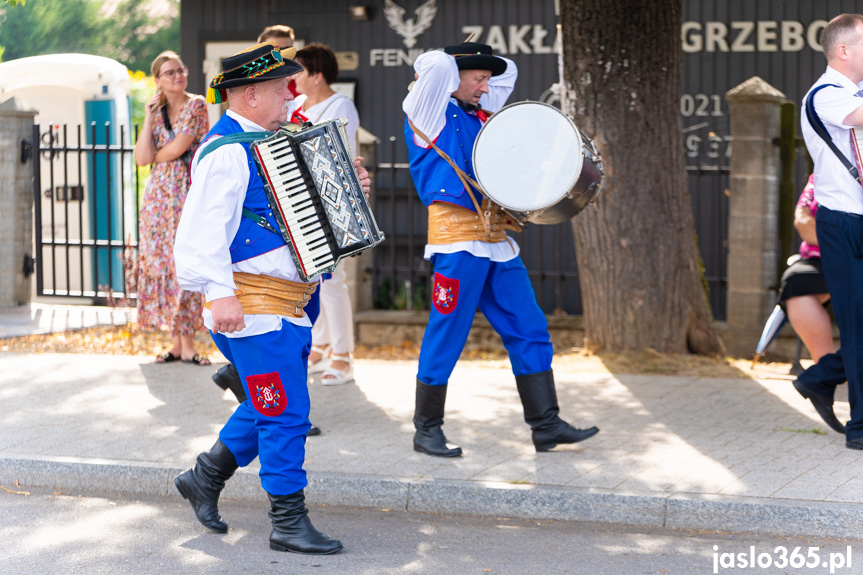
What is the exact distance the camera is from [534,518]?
4824mm

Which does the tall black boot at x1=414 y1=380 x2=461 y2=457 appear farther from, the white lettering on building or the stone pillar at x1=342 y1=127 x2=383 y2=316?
the white lettering on building

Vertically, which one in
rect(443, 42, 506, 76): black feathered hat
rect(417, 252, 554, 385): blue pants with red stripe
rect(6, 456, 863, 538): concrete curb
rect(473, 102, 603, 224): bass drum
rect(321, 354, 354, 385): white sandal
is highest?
rect(443, 42, 506, 76): black feathered hat

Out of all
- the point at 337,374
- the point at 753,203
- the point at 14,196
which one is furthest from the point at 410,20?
the point at 337,374

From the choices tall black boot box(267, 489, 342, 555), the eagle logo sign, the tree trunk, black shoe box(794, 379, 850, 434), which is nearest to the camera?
tall black boot box(267, 489, 342, 555)

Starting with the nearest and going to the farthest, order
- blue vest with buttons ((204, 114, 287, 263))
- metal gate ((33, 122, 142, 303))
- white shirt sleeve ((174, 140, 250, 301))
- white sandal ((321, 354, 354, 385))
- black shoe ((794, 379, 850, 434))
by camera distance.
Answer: white shirt sleeve ((174, 140, 250, 301)), blue vest with buttons ((204, 114, 287, 263)), black shoe ((794, 379, 850, 434)), white sandal ((321, 354, 354, 385)), metal gate ((33, 122, 142, 303))

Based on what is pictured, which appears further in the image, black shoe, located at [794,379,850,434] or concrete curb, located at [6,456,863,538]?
black shoe, located at [794,379,850,434]

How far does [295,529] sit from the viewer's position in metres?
4.28

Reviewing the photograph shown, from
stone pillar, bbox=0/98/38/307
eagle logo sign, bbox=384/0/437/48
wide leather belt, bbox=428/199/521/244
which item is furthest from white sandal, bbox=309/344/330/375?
eagle logo sign, bbox=384/0/437/48

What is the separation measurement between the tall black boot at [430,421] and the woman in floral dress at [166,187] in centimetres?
266

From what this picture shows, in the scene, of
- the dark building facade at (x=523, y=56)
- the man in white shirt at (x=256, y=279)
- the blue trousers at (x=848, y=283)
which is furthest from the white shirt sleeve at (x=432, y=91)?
the dark building facade at (x=523, y=56)

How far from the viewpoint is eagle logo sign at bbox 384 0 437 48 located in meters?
12.4

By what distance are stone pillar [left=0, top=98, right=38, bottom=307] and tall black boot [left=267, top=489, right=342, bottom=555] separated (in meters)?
7.90

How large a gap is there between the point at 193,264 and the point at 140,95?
85.7ft

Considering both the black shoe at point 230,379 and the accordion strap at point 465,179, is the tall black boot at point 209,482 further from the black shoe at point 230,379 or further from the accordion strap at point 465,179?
the accordion strap at point 465,179
